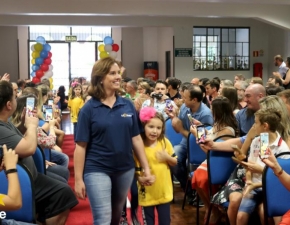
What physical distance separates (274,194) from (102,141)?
4.11 feet

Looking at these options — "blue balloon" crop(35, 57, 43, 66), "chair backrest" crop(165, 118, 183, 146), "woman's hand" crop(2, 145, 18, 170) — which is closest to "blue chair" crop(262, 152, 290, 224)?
"woman's hand" crop(2, 145, 18, 170)

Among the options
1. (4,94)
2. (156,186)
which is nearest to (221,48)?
(156,186)

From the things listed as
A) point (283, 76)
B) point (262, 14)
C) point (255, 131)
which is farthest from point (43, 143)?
point (262, 14)

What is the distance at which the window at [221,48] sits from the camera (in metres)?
17.3

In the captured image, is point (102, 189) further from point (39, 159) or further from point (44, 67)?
point (44, 67)

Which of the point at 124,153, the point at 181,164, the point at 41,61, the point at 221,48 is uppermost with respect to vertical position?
the point at 221,48

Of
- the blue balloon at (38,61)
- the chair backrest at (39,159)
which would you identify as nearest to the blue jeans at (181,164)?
the chair backrest at (39,159)

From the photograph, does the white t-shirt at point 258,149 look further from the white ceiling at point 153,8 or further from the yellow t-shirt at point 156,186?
the white ceiling at point 153,8

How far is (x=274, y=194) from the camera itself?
10.4 feet

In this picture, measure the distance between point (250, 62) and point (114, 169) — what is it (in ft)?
51.0

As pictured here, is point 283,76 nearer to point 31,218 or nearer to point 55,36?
point 31,218

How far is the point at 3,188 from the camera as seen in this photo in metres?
3.05

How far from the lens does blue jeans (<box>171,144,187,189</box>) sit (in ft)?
→ 17.8

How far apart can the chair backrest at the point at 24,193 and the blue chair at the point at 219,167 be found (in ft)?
5.10
